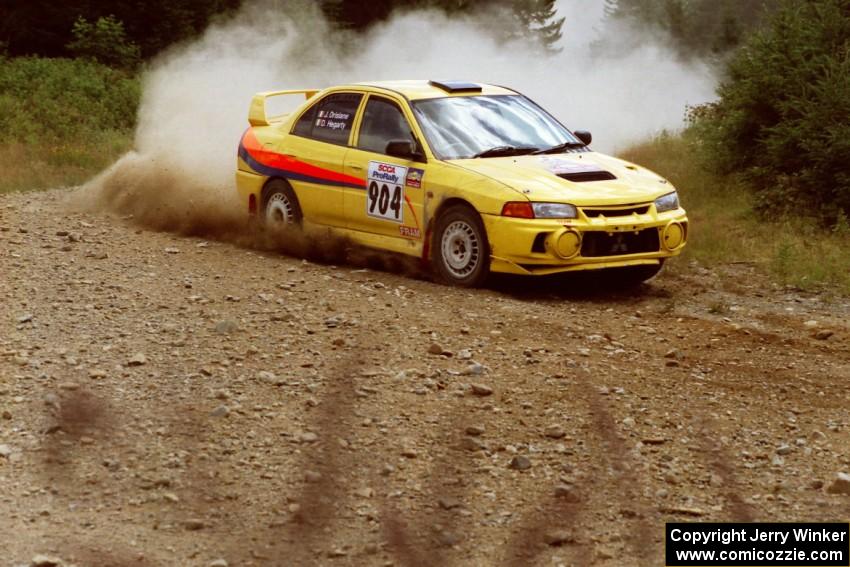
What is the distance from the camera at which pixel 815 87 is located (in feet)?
48.9

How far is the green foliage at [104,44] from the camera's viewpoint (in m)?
31.5

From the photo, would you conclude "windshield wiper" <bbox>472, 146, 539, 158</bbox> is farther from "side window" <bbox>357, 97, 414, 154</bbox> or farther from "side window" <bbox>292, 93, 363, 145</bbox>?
"side window" <bbox>292, 93, 363, 145</bbox>

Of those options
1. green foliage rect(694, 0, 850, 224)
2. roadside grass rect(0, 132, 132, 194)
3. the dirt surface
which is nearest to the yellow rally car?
the dirt surface

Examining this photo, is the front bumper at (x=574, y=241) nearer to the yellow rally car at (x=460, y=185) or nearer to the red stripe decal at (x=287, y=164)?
the yellow rally car at (x=460, y=185)

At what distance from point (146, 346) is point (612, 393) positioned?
2.84m

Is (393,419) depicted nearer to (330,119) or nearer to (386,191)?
(386,191)

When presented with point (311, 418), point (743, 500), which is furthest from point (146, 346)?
point (743, 500)

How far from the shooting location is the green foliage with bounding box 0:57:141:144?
79.2ft

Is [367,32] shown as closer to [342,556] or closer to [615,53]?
[615,53]

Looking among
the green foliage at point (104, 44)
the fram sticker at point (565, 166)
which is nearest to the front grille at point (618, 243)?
the fram sticker at point (565, 166)

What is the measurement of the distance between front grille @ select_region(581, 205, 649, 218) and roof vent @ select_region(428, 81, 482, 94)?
2.10m

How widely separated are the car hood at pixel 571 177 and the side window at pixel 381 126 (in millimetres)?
775

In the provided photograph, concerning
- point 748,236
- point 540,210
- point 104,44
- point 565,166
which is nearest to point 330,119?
point 565,166

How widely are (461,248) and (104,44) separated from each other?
22.6m
